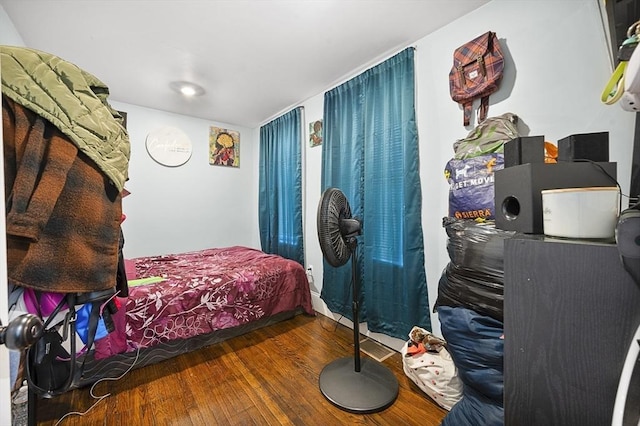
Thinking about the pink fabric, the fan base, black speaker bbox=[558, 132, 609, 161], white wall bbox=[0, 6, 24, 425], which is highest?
black speaker bbox=[558, 132, 609, 161]

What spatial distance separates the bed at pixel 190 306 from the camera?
5.54 feet

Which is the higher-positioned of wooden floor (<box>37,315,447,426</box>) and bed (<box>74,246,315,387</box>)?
bed (<box>74,246,315,387</box>)

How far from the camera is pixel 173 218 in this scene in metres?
3.32

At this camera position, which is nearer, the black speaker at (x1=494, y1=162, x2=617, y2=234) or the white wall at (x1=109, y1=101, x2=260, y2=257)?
the black speaker at (x1=494, y1=162, x2=617, y2=234)

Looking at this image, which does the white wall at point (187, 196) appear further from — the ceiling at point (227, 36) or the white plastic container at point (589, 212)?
the white plastic container at point (589, 212)

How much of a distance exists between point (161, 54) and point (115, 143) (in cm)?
163

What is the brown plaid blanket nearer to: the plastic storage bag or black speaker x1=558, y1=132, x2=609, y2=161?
the plastic storage bag

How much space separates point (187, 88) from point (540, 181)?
9.77 ft

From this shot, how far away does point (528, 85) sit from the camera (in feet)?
4.58

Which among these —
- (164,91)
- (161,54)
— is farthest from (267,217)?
(161,54)

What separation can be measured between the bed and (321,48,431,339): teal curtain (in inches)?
24.1

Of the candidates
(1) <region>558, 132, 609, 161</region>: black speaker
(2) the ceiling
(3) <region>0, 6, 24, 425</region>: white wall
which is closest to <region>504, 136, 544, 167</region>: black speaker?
(1) <region>558, 132, 609, 161</region>: black speaker

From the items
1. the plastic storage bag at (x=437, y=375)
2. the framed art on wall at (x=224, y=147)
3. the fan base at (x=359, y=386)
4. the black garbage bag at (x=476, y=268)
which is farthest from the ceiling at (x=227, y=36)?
the fan base at (x=359, y=386)

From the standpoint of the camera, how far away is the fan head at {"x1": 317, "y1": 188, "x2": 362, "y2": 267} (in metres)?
1.48
